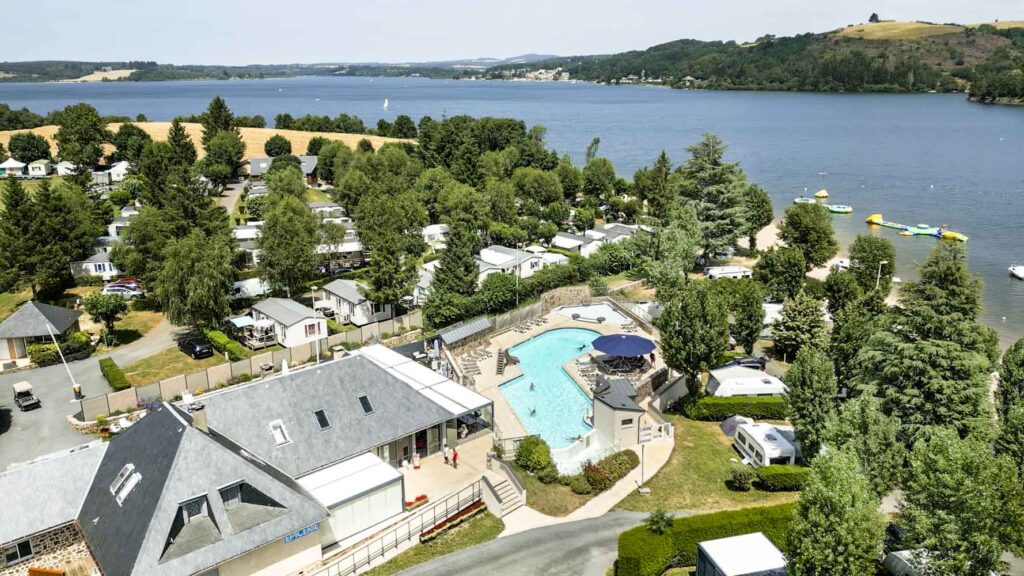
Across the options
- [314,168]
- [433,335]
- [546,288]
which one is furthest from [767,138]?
[433,335]

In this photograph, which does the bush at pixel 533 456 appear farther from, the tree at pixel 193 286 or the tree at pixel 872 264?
the tree at pixel 872 264

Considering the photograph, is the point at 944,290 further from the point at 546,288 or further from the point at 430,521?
the point at 546,288

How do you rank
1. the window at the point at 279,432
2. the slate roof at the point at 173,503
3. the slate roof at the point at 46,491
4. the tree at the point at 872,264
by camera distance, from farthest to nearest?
the tree at the point at 872,264 < the window at the point at 279,432 < the slate roof at the point at 46,491 < the slate roof at the point at 173,503

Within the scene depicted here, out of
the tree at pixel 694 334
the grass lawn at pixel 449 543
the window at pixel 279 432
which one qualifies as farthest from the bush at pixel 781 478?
the window at pixel 279 432

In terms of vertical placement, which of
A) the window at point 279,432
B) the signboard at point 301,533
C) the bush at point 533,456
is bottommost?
the bush at point 533,456

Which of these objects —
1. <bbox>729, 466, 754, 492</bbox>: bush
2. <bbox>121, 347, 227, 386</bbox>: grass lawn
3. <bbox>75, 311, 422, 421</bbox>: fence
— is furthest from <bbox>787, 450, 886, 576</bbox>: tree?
<bbox>121, 347, 227, 386</bbox>: grass lawn

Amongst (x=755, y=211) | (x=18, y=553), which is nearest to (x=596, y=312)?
(x=755, y=211)
